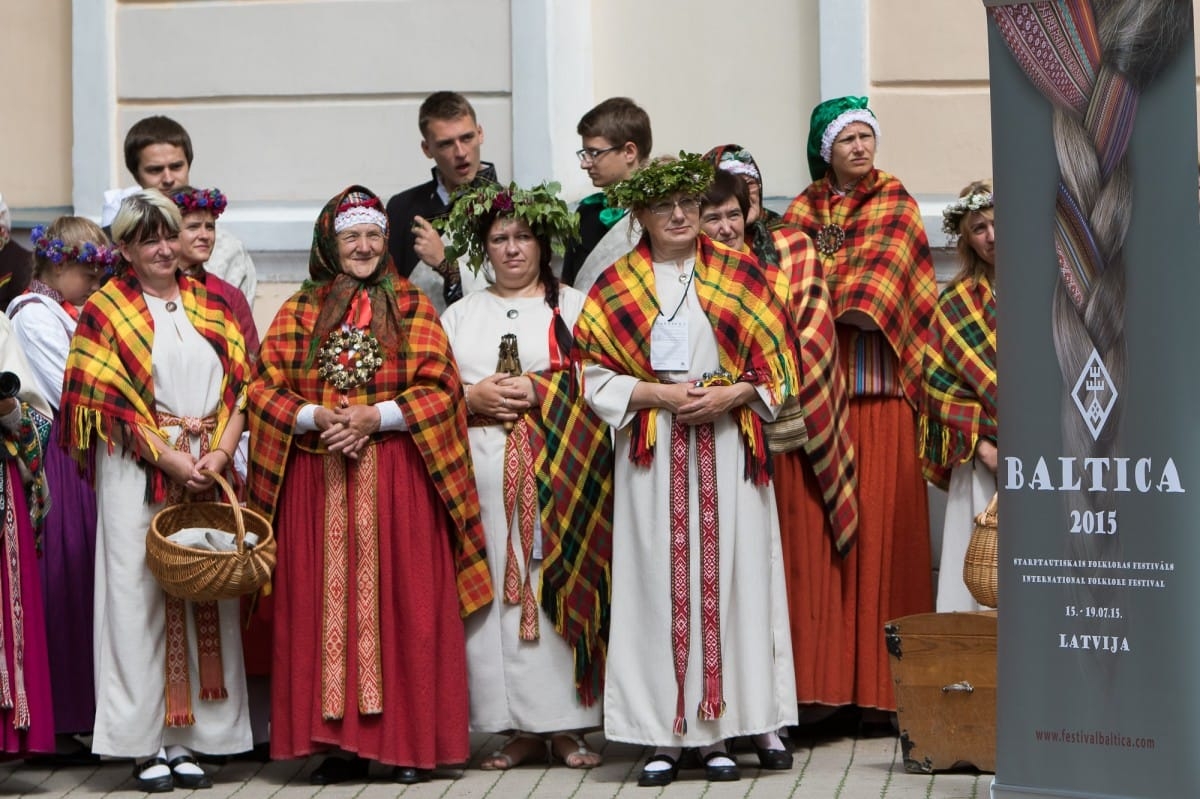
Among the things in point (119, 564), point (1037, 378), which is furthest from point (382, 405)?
point (1037, 378)

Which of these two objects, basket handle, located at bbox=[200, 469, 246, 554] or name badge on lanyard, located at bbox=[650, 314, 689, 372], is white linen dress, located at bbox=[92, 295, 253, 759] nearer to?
basket handle, located at bbox=[200, 469, 246, 554]

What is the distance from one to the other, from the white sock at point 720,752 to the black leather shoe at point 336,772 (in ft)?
3.70

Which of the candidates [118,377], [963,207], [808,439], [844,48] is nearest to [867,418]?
[808,439]

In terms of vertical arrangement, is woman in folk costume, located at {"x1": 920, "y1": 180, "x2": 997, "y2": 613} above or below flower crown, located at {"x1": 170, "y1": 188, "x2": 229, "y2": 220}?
below

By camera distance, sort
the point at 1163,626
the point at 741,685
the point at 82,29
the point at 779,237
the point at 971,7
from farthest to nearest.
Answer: the point at 82,29 < the point at 971,7 < the point at 779,237 < the point at 741,685 < the point at 1163,626

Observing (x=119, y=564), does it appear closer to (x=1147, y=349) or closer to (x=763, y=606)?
(x=763, y=606)

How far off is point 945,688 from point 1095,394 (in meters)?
1.79

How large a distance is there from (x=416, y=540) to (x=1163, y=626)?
107 inches

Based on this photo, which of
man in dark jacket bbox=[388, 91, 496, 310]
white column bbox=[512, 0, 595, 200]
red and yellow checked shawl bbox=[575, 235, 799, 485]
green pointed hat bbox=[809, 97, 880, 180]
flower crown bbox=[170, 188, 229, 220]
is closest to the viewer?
red and yellow checked shawl bbox=[575, 235, 799, 485]

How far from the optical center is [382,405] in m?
6.70

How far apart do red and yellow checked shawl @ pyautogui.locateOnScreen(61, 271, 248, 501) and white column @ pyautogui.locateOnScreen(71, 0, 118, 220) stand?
2468 mm

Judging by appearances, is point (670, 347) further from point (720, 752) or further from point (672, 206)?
point (720, 752)

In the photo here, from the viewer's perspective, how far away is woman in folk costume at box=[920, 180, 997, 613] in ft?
22.8

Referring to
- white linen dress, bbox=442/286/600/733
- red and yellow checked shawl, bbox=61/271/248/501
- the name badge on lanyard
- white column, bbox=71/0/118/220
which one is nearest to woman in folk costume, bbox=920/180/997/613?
the name badge on lanyard
